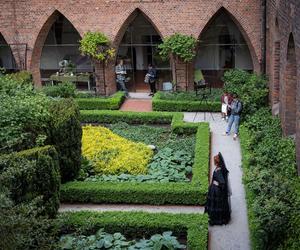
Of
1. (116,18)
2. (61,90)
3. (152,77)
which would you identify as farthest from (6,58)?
(152,77)

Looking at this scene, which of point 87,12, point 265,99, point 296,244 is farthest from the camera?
point 87,12

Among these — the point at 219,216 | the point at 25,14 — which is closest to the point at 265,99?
the point at 219,216

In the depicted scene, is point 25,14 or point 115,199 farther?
point 25,14

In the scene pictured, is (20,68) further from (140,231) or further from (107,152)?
(140,231)

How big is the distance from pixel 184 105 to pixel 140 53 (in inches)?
173

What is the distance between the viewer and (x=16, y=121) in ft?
38.1

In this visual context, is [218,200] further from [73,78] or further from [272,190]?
[73,78]

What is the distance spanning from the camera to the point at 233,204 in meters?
12.1

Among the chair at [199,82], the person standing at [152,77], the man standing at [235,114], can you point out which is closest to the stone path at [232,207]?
the man standing at [235,114]

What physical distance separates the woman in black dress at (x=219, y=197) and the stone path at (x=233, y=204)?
18cm

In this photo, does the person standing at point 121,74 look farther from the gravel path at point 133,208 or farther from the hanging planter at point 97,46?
the gravel path at point 133,208

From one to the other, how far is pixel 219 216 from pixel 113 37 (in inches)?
450

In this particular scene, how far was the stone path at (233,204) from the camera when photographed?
10579 mm

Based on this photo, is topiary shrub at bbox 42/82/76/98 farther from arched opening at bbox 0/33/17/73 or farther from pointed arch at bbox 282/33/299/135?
pointed arch at bbox 282/33/299/135
